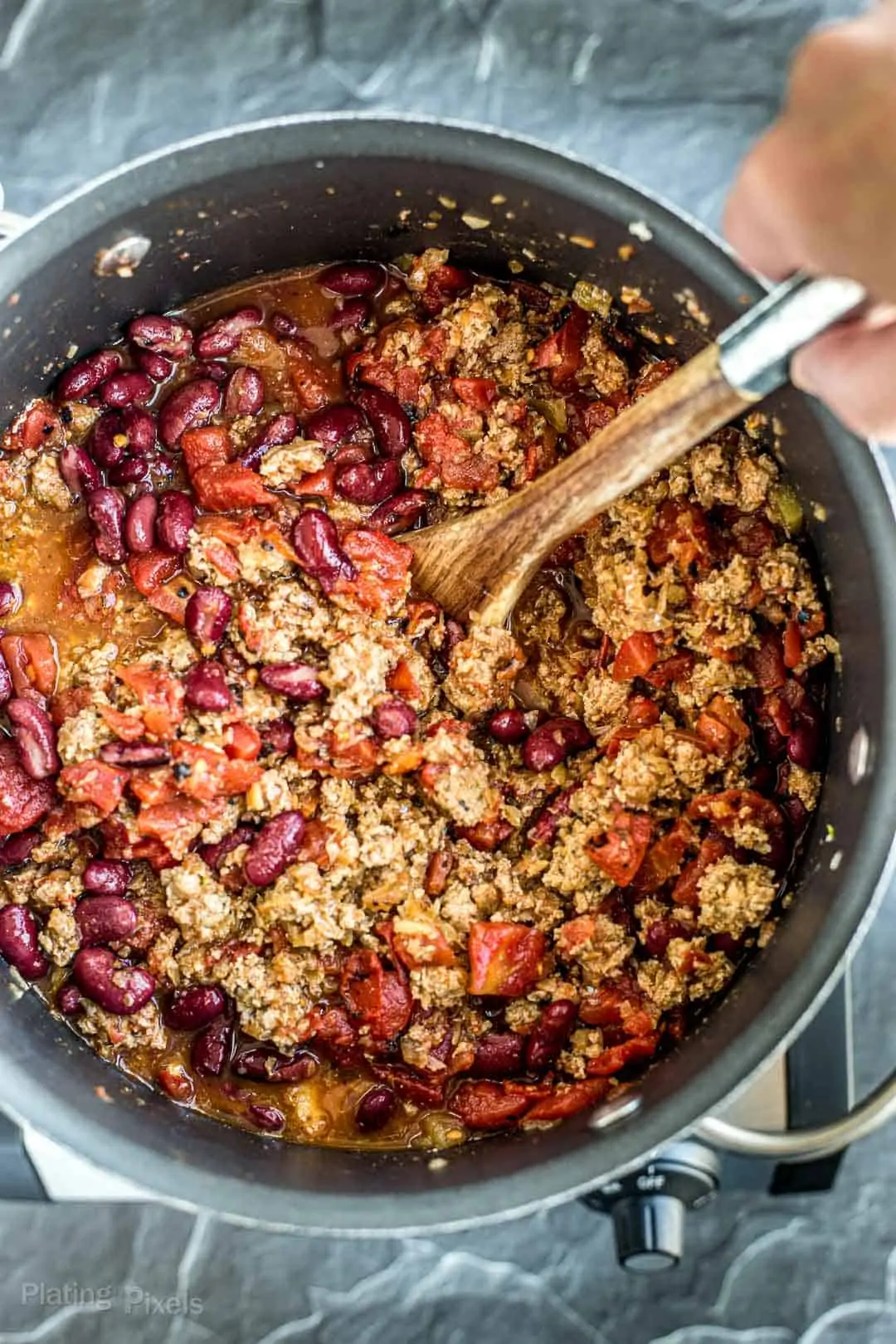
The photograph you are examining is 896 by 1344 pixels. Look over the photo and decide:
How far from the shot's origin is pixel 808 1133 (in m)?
2.24

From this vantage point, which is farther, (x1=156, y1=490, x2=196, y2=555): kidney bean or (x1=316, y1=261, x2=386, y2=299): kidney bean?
(x1=316, y1=261, x2=386, y2=299): kidney bean

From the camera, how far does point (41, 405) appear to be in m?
2.70

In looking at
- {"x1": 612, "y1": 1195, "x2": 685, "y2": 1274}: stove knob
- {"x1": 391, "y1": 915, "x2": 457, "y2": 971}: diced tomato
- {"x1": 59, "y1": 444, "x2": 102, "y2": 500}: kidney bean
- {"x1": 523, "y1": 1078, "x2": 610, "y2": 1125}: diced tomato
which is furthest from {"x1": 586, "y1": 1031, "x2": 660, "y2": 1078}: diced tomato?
{"x1": 59, "y1": 444, "x2": 102, "y2": 500}: kidney bean

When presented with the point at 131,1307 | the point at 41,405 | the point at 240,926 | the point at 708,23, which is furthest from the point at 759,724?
the point at 131,1307

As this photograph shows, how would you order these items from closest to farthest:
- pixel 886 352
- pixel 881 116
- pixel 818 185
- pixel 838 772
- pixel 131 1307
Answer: pixel 881 116
pixel 818 185
pixel 886 352
pixel 838 772
pixel 131 1307

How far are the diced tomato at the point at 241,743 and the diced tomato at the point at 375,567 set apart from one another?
0.33m

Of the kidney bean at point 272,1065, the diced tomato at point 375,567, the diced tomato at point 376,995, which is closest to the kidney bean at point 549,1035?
the diced tomato at point 376,995

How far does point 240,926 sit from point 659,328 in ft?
4.95

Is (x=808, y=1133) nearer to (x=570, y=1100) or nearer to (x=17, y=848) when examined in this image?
(x=570, y=1100)

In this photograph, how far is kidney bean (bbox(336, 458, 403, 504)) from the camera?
262 cm

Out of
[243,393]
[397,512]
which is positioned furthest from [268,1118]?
[243,393]

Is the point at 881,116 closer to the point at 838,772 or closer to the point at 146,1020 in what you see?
the point at 838,772

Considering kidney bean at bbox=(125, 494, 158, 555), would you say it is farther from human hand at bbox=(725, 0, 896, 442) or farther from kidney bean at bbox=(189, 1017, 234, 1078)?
human hand at bbox=(725, 0, 896, 442)

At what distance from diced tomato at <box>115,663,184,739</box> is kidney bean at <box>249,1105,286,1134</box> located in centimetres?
78
